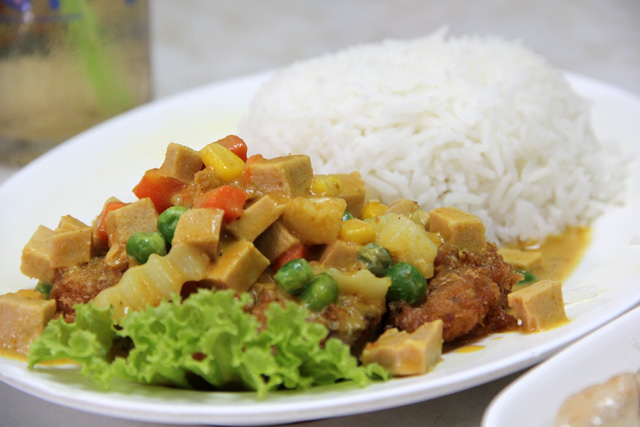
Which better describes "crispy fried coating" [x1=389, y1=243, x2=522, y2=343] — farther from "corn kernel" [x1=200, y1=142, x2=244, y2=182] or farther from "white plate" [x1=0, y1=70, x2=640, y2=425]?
"corn kernel" [x1=200, y1=142, x2=244, y2=182]

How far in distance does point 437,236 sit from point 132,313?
1.47 meters

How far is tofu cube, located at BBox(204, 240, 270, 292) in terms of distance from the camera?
9.84ft

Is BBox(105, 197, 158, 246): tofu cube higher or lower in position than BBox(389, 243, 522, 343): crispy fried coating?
higher

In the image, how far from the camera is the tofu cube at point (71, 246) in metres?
3.39

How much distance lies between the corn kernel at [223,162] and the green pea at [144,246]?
44 cm

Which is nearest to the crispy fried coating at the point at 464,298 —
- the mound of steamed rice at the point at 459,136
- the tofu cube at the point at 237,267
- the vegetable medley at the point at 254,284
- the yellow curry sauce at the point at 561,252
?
the vegetable medley at the point at 254,284

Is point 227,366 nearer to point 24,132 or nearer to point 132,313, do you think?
point 132,313

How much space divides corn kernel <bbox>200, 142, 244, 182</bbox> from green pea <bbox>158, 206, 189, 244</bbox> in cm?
27

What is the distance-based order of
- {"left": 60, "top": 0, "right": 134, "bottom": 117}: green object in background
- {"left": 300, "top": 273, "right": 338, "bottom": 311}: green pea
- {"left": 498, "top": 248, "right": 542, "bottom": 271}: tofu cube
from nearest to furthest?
{"left": 300, "top": 273, "right": 338, "bottom": 311}: green pea < {"left": 498, "top": 248, "right": 542, "bottom": 271}: tofu cube < {"left": 60, "top": 0, "right": 134, "bottom": 117}: green object in background

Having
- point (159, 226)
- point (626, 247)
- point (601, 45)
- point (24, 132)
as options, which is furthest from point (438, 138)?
point (601, 45)

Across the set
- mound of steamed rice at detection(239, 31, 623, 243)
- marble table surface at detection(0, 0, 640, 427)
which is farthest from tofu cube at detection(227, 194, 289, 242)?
marble table surface at detection(0, 0, 640, 427)

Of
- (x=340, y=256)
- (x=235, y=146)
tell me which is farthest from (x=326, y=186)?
(x=235, y=146)

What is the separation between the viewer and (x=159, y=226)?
3.34m

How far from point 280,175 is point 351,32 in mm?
6259
